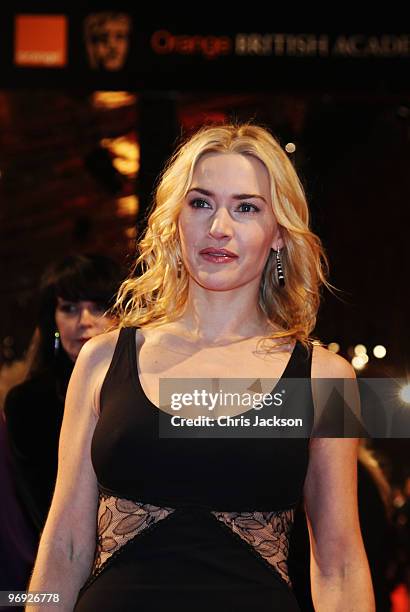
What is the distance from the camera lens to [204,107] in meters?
2.37

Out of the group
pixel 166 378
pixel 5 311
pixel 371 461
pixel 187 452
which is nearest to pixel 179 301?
pixel 166 378

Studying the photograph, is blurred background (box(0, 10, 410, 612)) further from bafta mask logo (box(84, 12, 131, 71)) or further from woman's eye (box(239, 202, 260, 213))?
woman's eye (box(239, 202, 260, 213))

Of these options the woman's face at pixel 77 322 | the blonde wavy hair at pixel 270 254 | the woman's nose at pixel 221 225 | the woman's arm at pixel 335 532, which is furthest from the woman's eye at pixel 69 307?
the woman's arm at pixel 335 532

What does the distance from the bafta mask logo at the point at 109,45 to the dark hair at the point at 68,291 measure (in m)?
0.59

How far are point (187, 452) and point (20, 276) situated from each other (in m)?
1.06

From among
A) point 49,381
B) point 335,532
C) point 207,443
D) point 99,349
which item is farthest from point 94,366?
point 335,532

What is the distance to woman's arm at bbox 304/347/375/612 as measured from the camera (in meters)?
1.53

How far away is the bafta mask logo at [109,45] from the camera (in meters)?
2.38

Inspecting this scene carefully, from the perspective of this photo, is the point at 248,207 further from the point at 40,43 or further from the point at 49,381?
the point at 40,43

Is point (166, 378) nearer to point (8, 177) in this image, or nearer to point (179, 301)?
point (179, 301)

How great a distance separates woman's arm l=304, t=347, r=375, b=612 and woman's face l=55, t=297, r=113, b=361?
46 centimetres

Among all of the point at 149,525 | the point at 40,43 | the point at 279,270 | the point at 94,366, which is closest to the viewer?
the point at 149,525

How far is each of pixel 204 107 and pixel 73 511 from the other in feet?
3.82

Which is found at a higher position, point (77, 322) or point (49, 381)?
point (77, 322)
